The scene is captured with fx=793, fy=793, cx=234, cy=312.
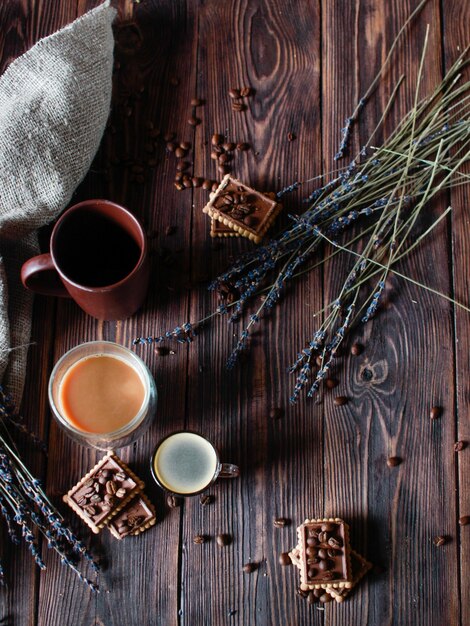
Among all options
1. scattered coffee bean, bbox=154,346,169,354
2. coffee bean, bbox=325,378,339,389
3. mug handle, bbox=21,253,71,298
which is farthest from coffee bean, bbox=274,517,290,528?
mug handle, bbox=21,253,71,298

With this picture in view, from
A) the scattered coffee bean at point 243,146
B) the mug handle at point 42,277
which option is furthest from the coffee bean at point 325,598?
the scattered coffee bean at point 243,146

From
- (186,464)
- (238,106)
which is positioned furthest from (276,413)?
(238,106)

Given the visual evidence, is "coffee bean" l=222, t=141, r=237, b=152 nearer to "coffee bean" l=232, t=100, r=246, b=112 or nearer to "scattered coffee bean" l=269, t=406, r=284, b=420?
"coffee bean" l=232, t=100, r=246, b=112

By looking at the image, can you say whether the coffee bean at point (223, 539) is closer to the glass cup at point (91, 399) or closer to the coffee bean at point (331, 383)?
the glass cup at point (91, 399)

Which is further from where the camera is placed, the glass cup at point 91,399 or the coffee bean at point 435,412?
the coffee bean at point 435,412

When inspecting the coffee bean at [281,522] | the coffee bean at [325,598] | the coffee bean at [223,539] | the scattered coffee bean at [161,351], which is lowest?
the coffee bean at [325,598]

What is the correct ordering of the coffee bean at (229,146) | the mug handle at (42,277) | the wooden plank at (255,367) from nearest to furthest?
the mug handle at (42,277), the wooden plank at (255,367), the coffee bean at (229,146)

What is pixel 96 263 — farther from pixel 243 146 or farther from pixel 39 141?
pixel 243 146

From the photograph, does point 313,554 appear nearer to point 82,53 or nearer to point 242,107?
point 242,107
